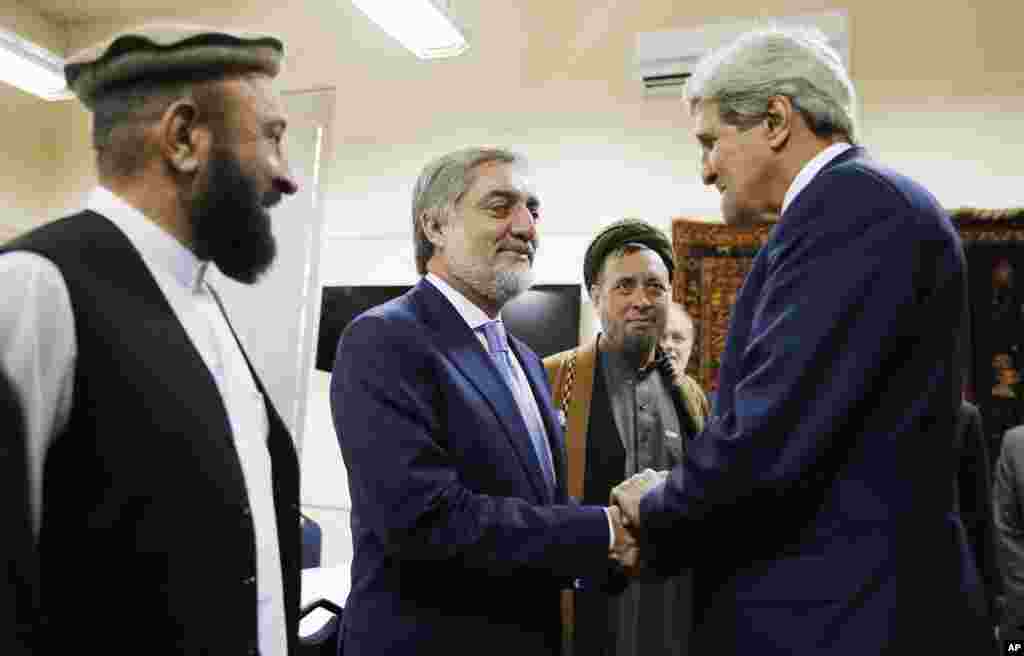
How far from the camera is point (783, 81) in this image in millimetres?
1442

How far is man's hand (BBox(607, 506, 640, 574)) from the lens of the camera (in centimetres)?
153

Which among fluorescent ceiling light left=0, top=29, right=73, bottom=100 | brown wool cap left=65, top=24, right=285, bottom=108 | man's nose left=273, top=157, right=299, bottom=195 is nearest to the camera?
brown wool cap left=65, top=24, right=285, bottom=108

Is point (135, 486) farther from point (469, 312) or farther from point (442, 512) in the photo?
point (469, 312)

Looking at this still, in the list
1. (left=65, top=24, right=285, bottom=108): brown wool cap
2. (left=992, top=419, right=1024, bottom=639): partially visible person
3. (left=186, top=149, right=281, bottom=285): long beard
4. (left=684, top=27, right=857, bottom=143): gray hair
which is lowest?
(left=992, top=419, right=1024, bottom=639): partially visible person

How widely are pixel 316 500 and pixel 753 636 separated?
3.85 metres

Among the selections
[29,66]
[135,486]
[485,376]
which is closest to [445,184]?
[485,376]

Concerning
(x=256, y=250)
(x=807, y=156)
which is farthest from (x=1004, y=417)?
(x=256, y=250)

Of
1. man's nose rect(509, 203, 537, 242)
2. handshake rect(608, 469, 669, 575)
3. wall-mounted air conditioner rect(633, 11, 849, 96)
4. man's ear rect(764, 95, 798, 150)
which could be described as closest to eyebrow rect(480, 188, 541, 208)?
man's nose rect(509, 203, 537, 242)

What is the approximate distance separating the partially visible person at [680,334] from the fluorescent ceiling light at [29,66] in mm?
3221

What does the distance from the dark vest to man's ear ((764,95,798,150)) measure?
986 mm

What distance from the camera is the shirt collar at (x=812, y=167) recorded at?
1362 mm

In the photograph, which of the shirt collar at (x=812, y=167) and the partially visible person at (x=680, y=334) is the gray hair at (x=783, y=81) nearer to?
the shirt collar at (x=812, y=167)

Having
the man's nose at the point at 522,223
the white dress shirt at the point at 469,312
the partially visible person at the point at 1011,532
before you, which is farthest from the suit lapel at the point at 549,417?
the partially visible person at the point at 1011,532

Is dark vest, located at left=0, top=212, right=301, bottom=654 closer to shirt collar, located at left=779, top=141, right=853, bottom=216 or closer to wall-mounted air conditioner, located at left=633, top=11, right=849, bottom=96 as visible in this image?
shirt collar, located at left=779, top=141, right=853, bottom=216
